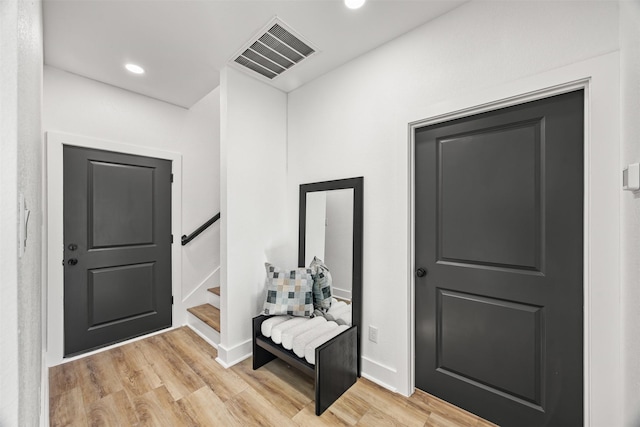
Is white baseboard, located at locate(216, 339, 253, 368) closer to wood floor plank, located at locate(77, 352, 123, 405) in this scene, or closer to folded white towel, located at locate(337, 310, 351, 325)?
wood floor plank, located at locate(77, 352, 123, 405)

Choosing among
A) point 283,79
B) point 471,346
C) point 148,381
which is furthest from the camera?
point 283,79

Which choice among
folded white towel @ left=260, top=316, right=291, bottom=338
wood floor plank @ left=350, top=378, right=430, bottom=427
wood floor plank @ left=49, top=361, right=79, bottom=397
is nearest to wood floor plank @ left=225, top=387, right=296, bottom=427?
folded white towel @ left=260, top=316, right=291, bottom=338

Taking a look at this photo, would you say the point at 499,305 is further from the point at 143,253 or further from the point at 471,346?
the point at 143,253

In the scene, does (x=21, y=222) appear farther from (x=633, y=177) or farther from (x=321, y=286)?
(x=321, y=286)

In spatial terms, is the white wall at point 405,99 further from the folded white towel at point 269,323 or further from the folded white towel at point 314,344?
the folded white towel at point 269,323

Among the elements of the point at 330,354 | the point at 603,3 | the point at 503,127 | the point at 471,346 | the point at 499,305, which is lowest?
the point at 330,354

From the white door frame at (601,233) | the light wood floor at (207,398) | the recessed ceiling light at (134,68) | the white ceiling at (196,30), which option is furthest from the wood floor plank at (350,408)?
the recessed ceiling light at (134,68)

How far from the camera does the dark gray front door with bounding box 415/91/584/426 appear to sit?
1.37m

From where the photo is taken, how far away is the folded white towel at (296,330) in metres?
1.95

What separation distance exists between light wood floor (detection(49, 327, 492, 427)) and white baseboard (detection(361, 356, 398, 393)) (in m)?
0.05

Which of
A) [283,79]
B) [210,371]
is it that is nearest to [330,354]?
[210,371]

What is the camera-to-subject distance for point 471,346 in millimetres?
1674

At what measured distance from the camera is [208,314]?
112 inches

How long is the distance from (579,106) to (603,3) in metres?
0.45
